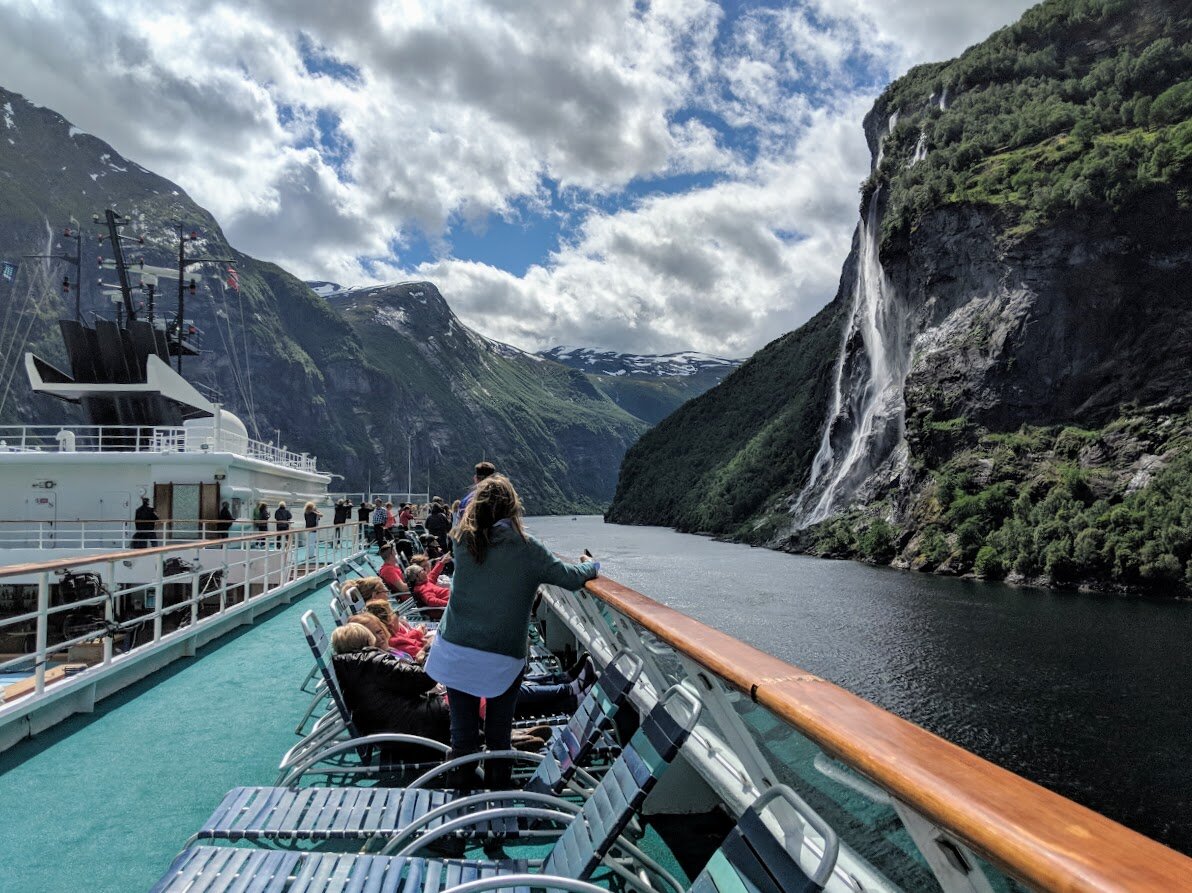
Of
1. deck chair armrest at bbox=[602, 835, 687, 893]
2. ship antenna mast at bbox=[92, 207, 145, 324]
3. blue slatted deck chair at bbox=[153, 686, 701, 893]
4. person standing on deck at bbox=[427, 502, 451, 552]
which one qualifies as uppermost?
ship antenna mast at bbox=[92, 207, 145, 324]

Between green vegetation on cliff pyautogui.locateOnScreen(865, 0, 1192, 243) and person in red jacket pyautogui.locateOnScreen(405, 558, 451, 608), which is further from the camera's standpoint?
green vegetation on cliff pyautogui.locateOnScreen(865, 0, 1192, 243)

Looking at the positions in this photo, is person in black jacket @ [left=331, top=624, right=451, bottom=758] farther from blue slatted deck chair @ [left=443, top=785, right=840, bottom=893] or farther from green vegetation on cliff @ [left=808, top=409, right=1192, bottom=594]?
green vegetation on cliff @ [left=808, top=409, right=1192, bottom=594]

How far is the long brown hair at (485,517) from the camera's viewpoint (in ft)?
11.1

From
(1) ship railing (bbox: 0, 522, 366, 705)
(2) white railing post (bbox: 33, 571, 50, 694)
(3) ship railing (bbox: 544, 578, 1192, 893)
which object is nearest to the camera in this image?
(3) ship railing (bbox: 544, 578, 1192, 893)

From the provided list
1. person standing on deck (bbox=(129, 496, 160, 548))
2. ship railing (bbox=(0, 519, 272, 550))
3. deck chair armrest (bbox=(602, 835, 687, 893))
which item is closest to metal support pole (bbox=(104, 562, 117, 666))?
deck chair armrest (bbox=(602, 835, 687, 893))

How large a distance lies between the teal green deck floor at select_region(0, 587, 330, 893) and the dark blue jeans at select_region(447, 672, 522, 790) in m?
1.27

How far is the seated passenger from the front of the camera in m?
4.21

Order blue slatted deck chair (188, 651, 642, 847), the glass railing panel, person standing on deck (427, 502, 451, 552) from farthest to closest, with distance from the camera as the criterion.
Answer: person standing on deck (427, 502, 451, 552) → blue slatted deck chair (188, 651, 642, 847) → the glass railing panel

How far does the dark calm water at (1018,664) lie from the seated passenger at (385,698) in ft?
36.7

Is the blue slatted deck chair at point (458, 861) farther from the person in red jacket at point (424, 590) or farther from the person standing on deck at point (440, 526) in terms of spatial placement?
the person standing on deck at point (440, 526)

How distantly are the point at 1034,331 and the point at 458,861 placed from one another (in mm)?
54665

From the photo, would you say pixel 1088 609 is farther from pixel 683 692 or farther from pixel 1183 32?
pixel 1183 32

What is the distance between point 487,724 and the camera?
3.65 meters

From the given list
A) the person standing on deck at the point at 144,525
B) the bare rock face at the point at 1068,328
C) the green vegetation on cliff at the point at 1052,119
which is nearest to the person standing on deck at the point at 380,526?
the person standing on deck at the point at 144,525
